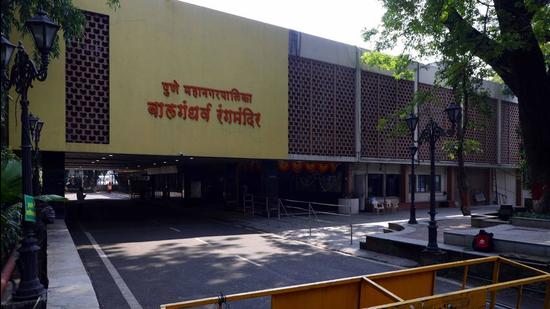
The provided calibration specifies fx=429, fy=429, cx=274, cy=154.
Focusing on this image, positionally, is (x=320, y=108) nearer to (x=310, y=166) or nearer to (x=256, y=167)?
(x=310, y=166)

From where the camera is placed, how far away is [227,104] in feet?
69.4

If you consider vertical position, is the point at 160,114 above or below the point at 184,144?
above

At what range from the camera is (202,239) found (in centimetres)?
1620

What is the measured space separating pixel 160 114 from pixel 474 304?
16.2 metres

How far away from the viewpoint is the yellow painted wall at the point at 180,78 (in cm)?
1780

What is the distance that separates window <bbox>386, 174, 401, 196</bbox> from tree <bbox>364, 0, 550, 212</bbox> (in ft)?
48.9

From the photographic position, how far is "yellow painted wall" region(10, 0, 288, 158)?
17.8 meters

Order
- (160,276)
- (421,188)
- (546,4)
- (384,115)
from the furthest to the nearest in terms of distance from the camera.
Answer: (421,188) < (384,115) < (546,4) < (160,276)

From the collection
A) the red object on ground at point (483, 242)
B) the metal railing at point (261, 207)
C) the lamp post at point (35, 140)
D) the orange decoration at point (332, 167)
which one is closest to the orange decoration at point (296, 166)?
the orange decoration at point (332, 167)

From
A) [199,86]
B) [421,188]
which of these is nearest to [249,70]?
[199,86]

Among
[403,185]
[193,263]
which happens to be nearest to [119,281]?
[193,263]

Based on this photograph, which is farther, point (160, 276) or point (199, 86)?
point (199, 86)

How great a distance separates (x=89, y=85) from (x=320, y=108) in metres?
12.3

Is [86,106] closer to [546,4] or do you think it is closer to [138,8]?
[138,8]
